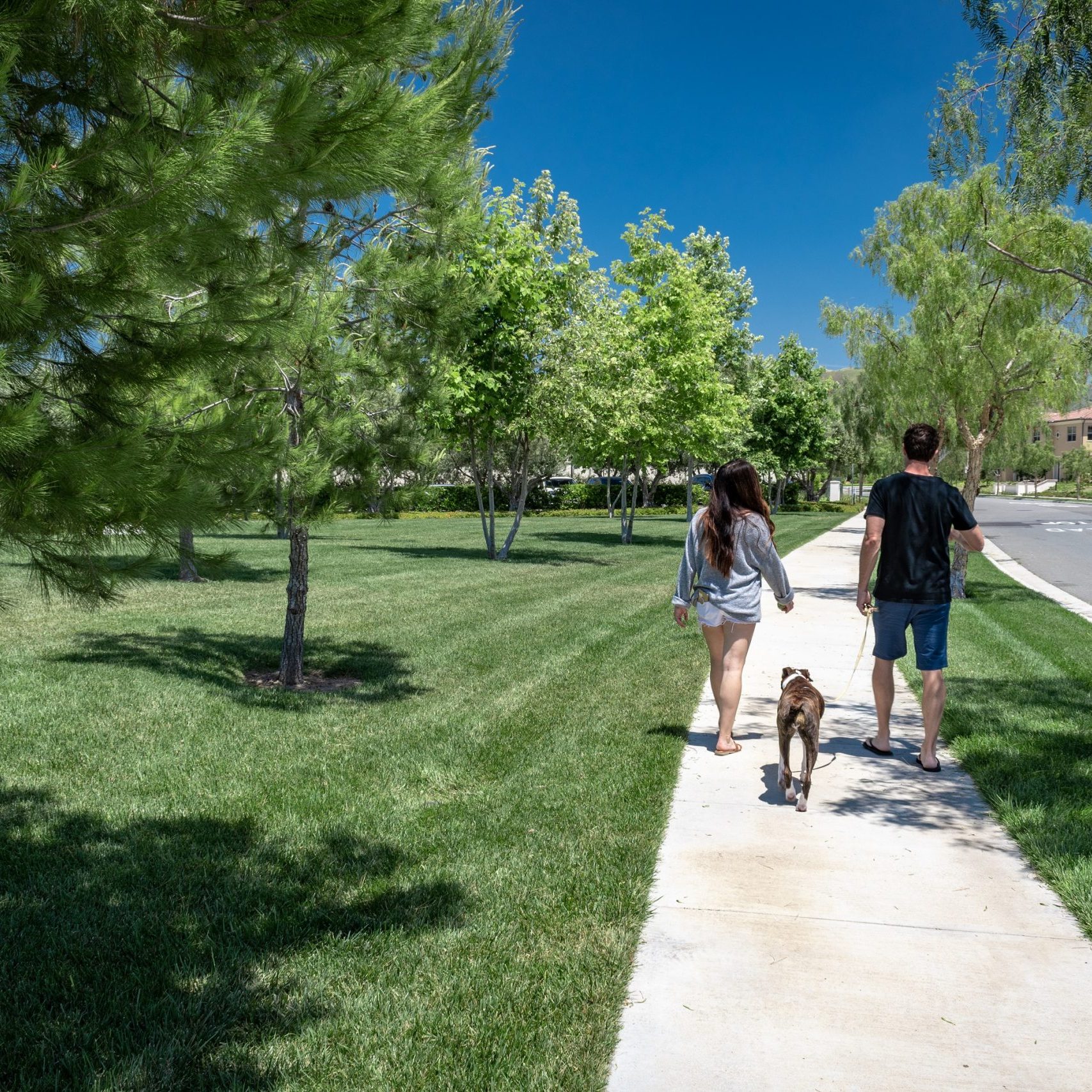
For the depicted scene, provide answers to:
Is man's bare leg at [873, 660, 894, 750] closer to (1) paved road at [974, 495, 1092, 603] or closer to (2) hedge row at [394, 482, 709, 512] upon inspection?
(1) paved road at [974, 495, 1092, 603]

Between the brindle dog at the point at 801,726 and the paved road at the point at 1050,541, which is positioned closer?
the brindle dog at the point at 801,726

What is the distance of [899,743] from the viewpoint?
6.50 meters

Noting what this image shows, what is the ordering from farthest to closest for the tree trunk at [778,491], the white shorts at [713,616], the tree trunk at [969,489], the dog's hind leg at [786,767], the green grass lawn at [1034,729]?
1. the tree trunk at [778,491]
2. the tree trunk at [969,489]
3. the white shorts at [713,616]
4. the dog's hind leg at [786,767]
5. the green grass lawn at [1034,729]

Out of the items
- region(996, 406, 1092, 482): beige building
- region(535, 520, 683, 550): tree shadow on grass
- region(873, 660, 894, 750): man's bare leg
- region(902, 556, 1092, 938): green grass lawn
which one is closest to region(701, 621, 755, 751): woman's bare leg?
region(873, 660, 894, 750): man's bare leg

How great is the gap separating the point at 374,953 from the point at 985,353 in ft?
39.3

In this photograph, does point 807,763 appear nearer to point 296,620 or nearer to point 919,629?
point 919,629

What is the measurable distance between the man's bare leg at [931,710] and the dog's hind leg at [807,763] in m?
0.98

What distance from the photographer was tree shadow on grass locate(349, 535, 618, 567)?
855 inches

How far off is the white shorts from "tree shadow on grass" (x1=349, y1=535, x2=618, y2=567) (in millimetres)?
14700

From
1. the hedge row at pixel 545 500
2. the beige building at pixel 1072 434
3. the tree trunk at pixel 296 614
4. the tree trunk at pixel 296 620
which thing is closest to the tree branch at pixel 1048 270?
the tree trunk at pixel 296 614

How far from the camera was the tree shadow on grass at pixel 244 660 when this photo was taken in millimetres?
8102

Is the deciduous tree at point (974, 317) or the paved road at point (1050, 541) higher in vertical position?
the deciduous tree at point (974, 317)

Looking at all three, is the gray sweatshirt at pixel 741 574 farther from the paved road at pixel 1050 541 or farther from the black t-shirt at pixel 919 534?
the paved road at pixel 1050 541

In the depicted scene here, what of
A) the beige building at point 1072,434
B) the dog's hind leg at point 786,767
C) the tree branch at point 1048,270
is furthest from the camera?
the beige building at point 1072,434
